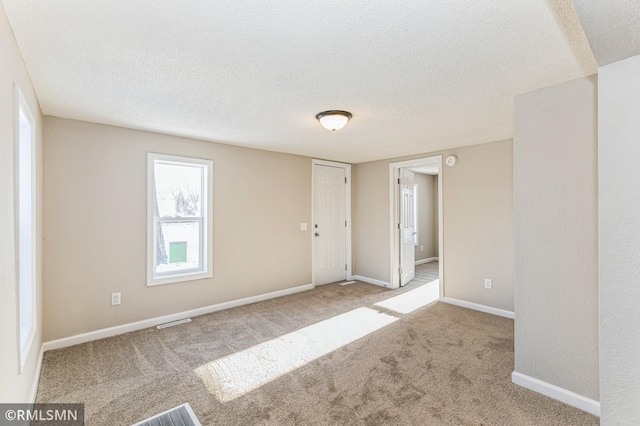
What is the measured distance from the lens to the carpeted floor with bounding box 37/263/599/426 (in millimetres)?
1938

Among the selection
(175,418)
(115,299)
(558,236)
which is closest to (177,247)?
(115,299)

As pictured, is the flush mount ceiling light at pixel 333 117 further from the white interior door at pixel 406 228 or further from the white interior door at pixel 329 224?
the white interior door at pixel 406 228

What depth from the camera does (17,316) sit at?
5.54 ft

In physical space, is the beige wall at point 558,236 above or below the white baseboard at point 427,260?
above

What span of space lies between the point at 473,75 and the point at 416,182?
18.2 ft

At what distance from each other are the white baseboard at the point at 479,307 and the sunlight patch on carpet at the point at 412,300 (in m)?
0.24

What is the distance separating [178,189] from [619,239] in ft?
13.1

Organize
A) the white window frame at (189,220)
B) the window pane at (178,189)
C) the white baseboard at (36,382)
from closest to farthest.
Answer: the white baseboard at (36,382) < the white window frame at (189,220) < the window pane at (178,189)

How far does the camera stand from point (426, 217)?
7.68 m

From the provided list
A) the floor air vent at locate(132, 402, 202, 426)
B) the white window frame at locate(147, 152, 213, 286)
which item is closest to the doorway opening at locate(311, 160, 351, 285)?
the white window frame at locate(147, 152, 213, 286)

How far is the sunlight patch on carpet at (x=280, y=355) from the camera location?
229cm

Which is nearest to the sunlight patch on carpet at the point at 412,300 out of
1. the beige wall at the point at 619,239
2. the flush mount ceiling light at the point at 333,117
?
the flush mount ceiling light at the point at 333,117

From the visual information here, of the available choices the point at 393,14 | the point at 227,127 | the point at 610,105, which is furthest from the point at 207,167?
the point at 610,105

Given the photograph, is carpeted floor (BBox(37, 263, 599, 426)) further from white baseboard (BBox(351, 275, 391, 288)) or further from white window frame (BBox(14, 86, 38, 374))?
white baseboard (BBox(351, 275, 391, 288))
